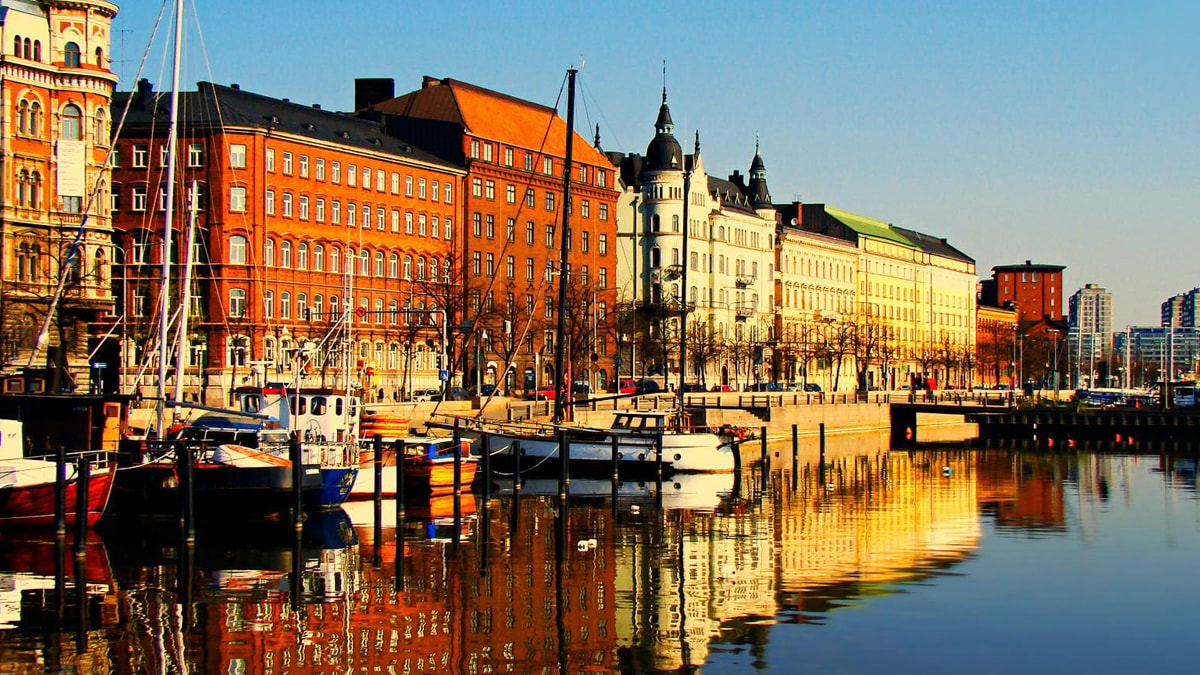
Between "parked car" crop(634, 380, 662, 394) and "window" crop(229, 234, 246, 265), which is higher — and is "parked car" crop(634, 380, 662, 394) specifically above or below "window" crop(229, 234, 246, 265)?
below

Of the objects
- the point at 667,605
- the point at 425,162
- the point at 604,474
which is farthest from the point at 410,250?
the point at 667,605

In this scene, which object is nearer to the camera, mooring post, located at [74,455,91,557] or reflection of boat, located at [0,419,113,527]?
mooring post, located at [74,455,91,557]

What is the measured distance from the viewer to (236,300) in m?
106

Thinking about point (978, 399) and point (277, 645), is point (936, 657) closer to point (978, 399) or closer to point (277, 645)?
point (277, 645)

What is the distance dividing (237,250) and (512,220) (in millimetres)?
31606

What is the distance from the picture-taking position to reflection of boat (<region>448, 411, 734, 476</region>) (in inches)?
2864

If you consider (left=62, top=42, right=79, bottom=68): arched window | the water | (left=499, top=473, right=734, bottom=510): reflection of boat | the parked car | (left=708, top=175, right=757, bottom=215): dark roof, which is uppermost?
(left=708, top=175, right=757, bottom=215): dark roof

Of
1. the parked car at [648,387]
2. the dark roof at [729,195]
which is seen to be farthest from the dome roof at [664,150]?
the parked car at [648,387]

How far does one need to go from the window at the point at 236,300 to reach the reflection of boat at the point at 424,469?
43512 millimetres

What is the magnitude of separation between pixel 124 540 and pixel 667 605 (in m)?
17.6

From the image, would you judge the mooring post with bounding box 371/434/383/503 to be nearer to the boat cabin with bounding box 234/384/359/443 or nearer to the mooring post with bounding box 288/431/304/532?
the mooring post with bounding box 288/431/304/532

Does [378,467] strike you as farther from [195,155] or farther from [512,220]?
[512,220]

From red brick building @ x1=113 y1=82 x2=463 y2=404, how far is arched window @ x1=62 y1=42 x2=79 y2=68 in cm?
1378

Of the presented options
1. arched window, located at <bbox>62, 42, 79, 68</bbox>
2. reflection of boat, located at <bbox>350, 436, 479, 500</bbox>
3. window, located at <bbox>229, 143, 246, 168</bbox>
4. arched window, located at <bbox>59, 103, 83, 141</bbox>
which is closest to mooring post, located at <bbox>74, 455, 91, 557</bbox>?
reflection of boat, located at <bbox>350, 436, 479, 500</bbox>
